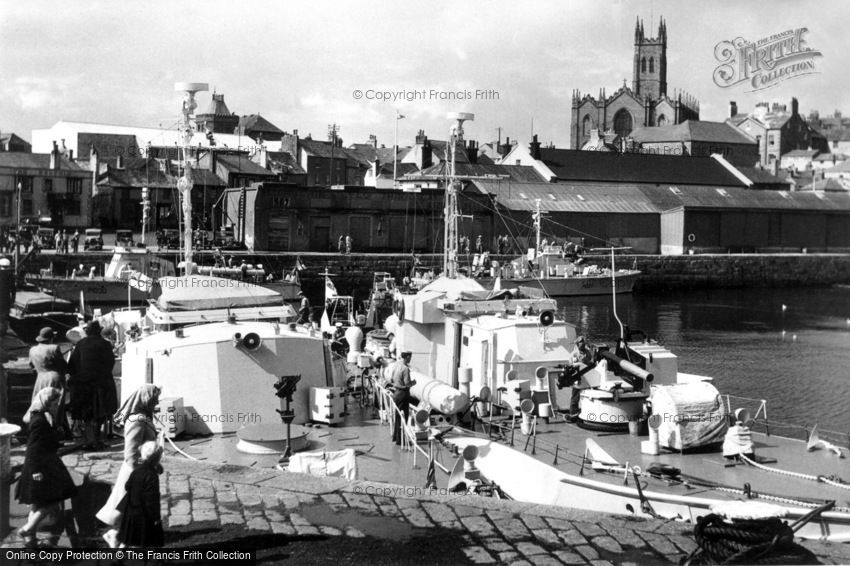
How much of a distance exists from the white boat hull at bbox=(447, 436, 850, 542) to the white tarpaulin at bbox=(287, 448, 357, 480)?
1.94 metres

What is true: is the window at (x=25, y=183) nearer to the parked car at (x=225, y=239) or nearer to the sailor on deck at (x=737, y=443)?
the parked car at (x=225, y=239)

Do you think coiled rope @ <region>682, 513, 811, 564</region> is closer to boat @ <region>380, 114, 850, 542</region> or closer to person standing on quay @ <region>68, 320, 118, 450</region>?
boat @ <region>380, 114, 850, 542</region>

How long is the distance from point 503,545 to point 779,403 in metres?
22.6

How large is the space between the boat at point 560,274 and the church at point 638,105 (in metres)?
49.5

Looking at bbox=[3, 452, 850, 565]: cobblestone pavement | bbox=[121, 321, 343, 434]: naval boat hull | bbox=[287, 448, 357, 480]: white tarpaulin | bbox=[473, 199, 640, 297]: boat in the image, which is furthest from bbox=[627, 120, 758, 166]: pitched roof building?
bbox=[3, 452, 850, 565]: cobblestone pavement

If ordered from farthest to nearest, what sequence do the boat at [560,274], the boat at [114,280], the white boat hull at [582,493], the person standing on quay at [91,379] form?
the boat at [560,274] < the boat at [114,280] < the person standing on quay at [91,379] < the white boat hull at [582,493]

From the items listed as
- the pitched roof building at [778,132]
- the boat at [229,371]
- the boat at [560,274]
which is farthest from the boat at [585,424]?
the pitched roof building at [778,132]

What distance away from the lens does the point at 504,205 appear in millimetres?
64562

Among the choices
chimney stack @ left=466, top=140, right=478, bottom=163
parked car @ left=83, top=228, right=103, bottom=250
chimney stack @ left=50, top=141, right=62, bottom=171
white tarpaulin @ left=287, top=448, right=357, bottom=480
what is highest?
chimney stack @ left=466, top=140, right=478, bottom=163

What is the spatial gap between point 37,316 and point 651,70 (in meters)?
99.3

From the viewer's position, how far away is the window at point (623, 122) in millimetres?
111500

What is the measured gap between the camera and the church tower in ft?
374

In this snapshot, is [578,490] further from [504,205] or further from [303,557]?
[504,205]

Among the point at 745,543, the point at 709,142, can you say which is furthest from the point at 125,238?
the point at 709,142
